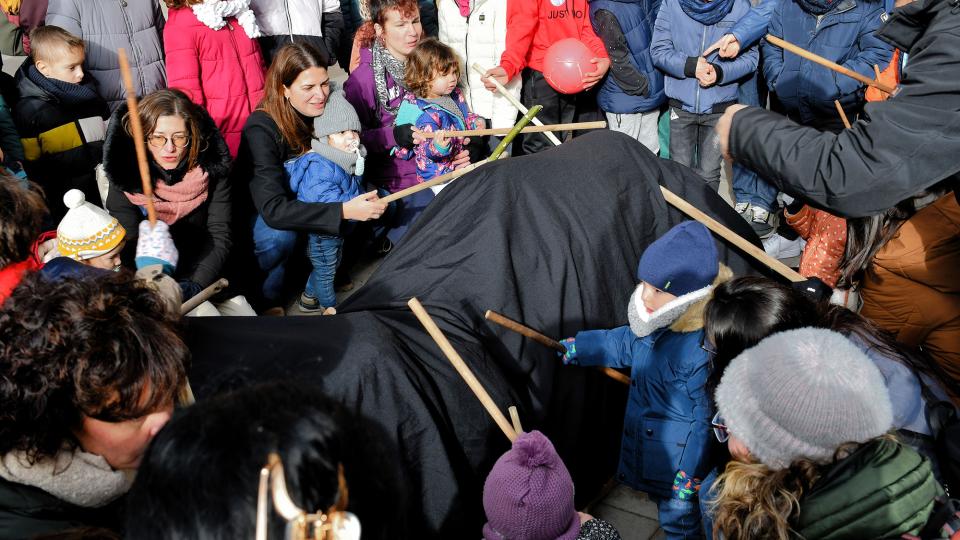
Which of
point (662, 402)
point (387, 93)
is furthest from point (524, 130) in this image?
point (662, 402)

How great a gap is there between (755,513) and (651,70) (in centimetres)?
398

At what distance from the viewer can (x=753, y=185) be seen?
5117 millimetres

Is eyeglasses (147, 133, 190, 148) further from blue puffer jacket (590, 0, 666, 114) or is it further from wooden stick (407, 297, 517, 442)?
blue puffer jacket (590, 0, 666, 114)

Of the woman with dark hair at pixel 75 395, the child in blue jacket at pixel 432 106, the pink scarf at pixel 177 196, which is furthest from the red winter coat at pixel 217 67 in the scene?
the woman with dark hair at pixel 75 395

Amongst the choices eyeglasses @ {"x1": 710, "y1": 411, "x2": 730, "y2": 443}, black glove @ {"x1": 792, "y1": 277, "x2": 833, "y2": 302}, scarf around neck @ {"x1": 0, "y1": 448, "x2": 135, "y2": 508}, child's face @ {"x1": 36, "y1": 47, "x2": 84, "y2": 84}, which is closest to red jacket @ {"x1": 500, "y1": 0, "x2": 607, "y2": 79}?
child's face @ {"x1": 36, "y1": 47, "x2": 84, "y2": 84}

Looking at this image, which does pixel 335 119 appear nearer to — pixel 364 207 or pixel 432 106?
pixel 364 207

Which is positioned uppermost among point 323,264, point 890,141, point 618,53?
point 890,141

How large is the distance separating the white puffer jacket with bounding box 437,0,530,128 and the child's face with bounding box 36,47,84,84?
88.8 inches

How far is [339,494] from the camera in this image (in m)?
1.10

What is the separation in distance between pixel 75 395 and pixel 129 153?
2165mm

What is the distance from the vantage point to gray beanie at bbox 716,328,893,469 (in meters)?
1.58

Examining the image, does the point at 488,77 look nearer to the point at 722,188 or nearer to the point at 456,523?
the point at 722,188

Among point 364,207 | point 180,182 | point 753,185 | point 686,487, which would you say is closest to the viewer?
point 686,487

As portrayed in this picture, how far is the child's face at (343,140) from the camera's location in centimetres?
402
